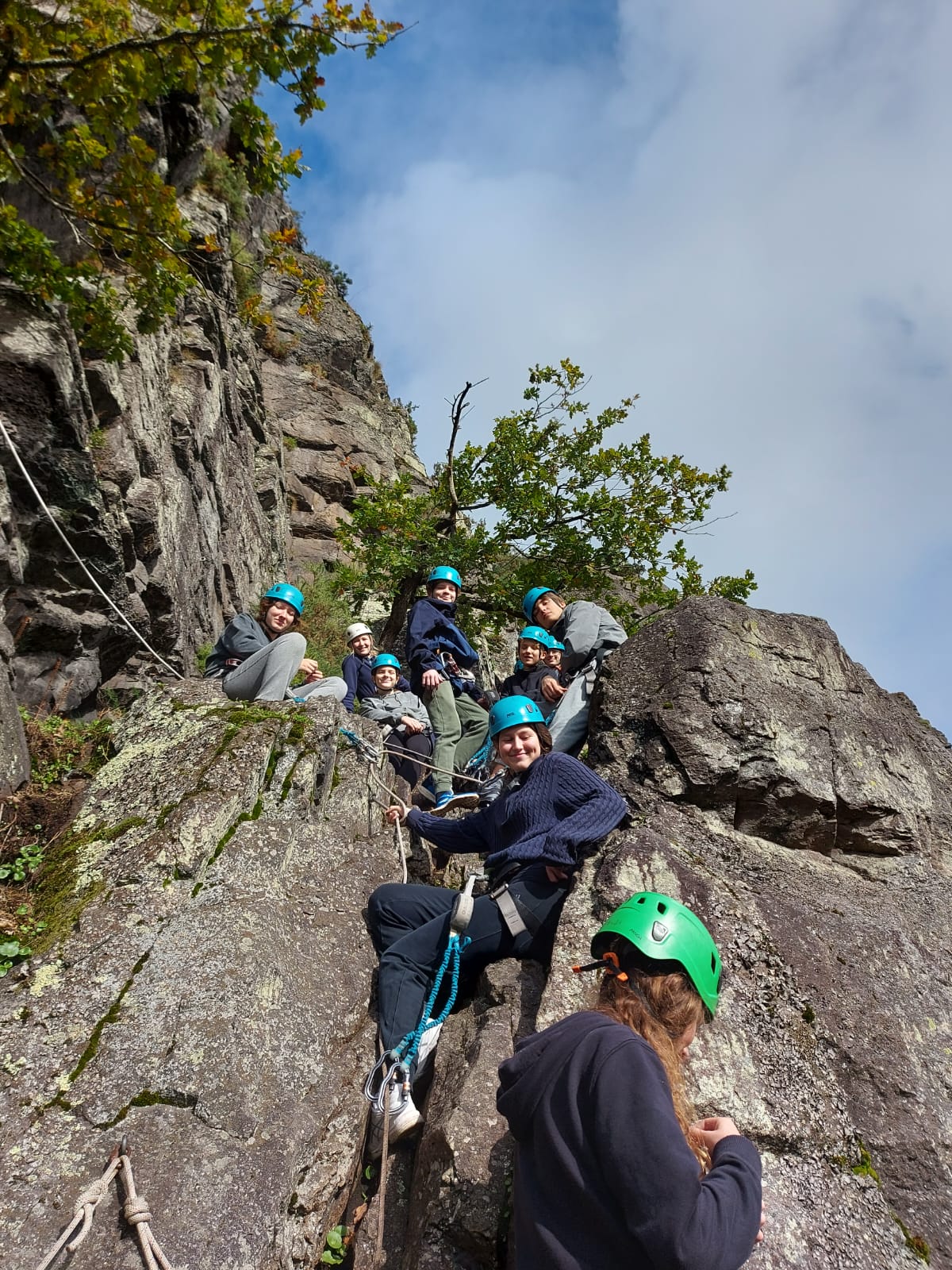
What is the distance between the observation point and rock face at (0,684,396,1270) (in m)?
3.15

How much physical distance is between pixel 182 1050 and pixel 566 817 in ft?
7.55

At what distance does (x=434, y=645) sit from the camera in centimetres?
893

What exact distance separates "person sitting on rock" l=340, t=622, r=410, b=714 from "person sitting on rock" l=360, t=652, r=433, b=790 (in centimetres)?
37

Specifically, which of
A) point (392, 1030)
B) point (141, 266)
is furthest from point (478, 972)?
point (141, 266)

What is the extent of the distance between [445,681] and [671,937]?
253 inches

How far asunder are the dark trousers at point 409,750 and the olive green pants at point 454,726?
7.8 inches

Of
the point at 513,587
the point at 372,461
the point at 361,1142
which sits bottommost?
the point at 361,1142

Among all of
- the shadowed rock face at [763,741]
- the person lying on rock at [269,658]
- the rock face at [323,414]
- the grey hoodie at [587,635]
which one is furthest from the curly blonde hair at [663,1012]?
the rock face at [323,414]

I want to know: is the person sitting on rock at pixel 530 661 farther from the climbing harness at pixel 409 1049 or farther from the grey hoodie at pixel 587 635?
the climbing harness at pixel 409 1049

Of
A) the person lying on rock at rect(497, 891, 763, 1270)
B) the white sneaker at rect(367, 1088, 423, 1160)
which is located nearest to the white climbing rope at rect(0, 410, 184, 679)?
the white sneaker at rect(367, 1088, 423, 1160)

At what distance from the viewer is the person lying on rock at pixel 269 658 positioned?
6.25 meters

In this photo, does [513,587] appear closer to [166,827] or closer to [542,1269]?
[166,827]

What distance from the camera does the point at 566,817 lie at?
14.7ft

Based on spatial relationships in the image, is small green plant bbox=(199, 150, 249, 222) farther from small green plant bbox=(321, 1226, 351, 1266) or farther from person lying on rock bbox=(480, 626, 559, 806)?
small green plant bbox=(321, 1226, 351, 1266)
